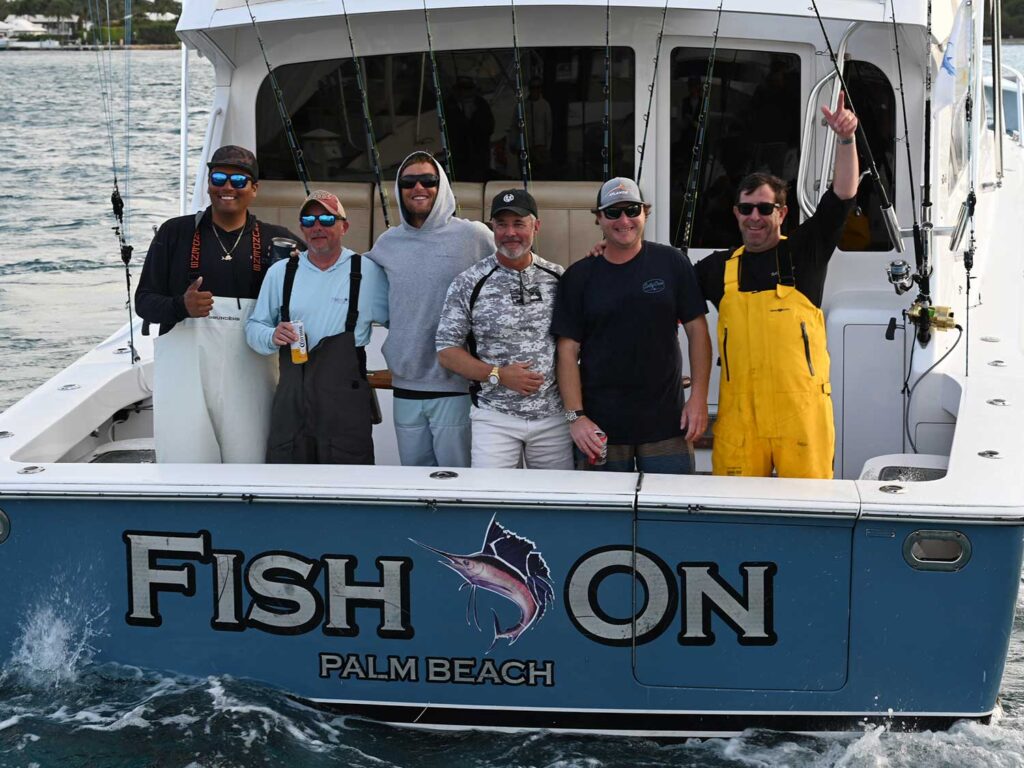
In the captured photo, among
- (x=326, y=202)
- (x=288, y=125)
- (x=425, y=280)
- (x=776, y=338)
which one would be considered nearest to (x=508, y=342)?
(x=425, y=280)

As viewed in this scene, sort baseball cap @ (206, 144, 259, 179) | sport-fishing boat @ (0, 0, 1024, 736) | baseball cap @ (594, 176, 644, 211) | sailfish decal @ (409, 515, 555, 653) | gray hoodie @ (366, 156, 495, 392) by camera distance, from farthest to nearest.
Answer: gray hoodie @ (366, 156, 495, 392) → baseball cap @ (206, 144, 259, 179) → baseball cap @ (594, 176, 644, 211) → sailfish decal @ (409, 515, 555, 653) → sport-fishing boat @ (0, 0, 1024, 736)

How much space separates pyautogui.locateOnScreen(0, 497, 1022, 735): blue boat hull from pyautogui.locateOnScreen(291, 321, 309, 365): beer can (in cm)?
55

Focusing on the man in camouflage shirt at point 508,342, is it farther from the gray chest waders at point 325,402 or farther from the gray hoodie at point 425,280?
the gray chest waders at point 325,402

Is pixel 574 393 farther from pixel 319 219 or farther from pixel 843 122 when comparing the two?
pixel 843 122

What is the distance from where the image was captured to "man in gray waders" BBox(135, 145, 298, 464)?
465 cm

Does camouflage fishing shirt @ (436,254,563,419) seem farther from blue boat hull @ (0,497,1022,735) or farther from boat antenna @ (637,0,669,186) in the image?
boat antenna @ (637,0,669,186)

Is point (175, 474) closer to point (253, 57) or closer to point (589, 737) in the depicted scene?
point (589, 737)

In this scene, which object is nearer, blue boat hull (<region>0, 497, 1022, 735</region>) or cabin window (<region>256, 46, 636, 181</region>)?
blue boat hull (<region>0, 497, 1022, 735</region>)

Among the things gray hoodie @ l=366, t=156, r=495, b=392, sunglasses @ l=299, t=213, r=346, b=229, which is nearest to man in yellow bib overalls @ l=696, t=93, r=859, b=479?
gray hoodie @ l=366, t=156, r=495, b=392

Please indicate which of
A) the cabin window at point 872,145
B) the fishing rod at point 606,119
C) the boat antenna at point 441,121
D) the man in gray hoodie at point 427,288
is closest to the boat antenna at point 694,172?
the fishing rod at point 606,119

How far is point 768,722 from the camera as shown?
4.27 metres

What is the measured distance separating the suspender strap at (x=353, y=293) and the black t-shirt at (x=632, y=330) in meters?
0.66

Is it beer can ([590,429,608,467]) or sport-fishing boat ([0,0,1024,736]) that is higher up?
beer can ([590,429,608,467])

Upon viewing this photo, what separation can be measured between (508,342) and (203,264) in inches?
40.7
